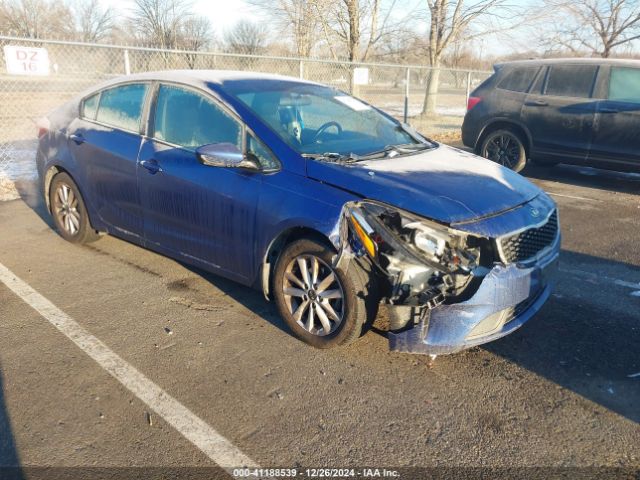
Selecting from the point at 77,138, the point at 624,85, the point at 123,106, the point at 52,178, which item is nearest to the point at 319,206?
the point at 123,106

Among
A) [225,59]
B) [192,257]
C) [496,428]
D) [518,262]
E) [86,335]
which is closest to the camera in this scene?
[496,428]

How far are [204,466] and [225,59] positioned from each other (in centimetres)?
1370

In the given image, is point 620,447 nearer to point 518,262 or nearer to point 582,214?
point 518,262

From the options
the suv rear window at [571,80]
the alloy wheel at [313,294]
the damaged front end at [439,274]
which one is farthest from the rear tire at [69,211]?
the suv rear window at [571,80]

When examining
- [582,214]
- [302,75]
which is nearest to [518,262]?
[582,214]

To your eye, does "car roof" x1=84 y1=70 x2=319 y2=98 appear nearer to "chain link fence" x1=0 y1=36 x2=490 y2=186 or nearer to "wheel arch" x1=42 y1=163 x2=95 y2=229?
"wheel arch" x1=42 y1=163 x2=95 y2=229

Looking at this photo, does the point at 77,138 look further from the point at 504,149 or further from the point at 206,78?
the point at 504,149

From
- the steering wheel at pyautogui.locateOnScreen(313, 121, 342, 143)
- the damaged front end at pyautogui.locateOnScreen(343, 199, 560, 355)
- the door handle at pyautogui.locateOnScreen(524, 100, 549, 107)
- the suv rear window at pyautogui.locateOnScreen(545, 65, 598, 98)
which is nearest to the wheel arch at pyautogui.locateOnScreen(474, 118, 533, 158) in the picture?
the door handle at pyautogui.locateOnScreen(524, 100, 549, 107)

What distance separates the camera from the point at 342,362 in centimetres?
329

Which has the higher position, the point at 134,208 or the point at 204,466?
the point at 134,208

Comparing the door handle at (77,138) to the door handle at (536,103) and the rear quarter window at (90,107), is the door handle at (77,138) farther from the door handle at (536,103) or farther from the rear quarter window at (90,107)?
the door handle at (536,103)

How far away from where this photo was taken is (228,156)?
353 cm

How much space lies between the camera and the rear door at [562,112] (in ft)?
25.7

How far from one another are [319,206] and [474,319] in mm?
1098
